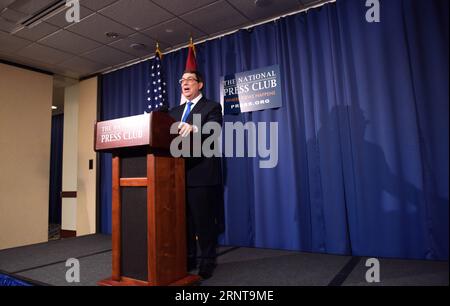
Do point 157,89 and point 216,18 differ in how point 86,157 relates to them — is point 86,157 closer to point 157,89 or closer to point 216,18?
point 157,89

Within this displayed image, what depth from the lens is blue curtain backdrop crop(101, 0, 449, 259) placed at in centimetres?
234

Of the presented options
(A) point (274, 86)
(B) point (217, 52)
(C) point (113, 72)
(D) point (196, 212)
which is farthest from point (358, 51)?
(C) point (113, 72)

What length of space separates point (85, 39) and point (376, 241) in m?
3.80

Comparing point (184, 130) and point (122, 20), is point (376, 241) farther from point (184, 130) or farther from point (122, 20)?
point (122, 20)

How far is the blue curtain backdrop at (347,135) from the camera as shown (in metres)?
2.34

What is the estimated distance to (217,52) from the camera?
3.52 m

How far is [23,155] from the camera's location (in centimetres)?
414

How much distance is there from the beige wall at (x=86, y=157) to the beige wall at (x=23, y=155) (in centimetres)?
47

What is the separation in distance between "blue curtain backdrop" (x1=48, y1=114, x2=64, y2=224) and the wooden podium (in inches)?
236

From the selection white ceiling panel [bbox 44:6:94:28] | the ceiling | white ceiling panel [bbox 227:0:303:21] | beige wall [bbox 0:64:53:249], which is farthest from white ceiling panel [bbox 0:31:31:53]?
white ceiling panel [bbox 227:0:303:21]

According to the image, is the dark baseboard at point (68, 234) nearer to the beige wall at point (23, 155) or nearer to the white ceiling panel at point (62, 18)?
the beige wall at point (23, 155)

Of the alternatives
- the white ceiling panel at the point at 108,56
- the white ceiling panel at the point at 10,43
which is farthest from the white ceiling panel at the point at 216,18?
the white ceiling panel at the point at 10,43

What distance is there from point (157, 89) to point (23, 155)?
7.38 feet
